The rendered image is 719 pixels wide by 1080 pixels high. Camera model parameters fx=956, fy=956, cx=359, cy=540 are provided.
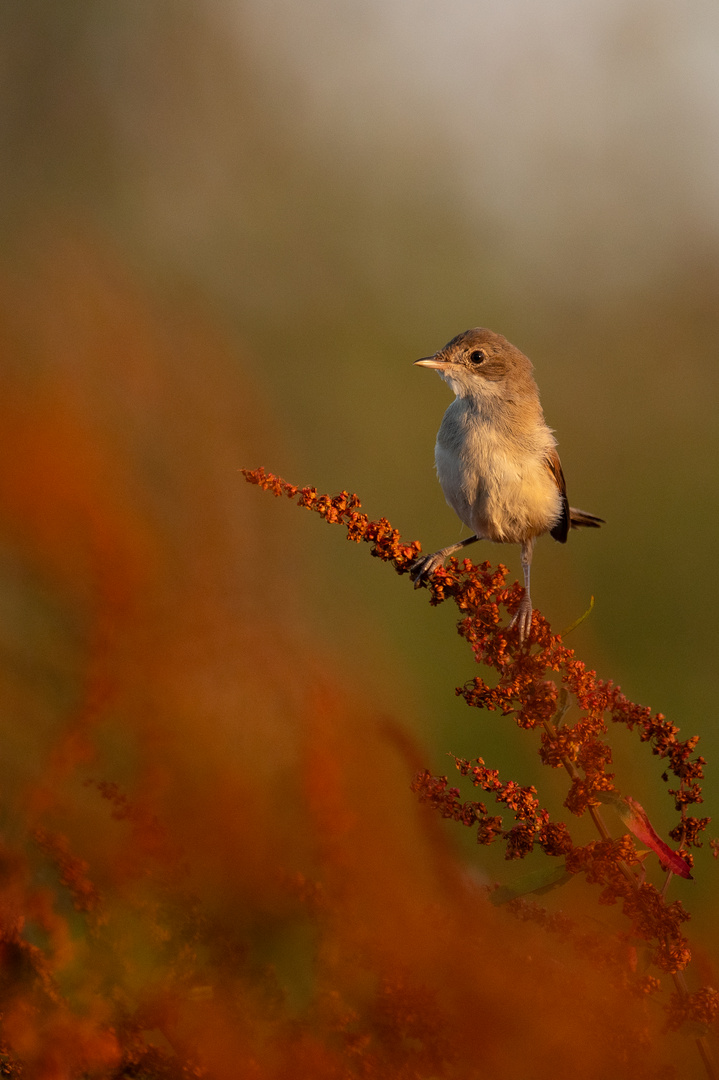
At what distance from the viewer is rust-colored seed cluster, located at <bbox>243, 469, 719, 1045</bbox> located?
5.38 ft

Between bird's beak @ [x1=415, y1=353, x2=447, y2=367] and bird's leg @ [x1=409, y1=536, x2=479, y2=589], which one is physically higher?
bird's beak @ [x1=415, y1=353, x2=447, y2=367]

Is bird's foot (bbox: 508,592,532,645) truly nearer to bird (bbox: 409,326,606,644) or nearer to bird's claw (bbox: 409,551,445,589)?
bird's claw (bbox: 409,551,445,589)

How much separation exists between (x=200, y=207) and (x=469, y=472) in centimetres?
627

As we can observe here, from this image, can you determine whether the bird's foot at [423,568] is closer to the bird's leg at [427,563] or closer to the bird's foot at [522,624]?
the bird's leg at [427,563]

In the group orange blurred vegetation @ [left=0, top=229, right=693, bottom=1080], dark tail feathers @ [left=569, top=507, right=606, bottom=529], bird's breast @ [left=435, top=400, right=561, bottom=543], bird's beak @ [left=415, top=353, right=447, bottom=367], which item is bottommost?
orange blurred vegetation @ [left=0, top=229, right=693, bottom=1080]

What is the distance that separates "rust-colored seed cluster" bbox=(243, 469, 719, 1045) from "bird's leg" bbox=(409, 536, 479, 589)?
195 millimetres

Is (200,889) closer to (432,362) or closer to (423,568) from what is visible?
(423,568)

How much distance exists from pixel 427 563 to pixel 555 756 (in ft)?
5.48

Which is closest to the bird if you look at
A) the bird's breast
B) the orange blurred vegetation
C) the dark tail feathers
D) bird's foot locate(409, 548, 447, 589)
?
the bird's breast

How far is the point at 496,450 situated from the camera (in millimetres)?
4320

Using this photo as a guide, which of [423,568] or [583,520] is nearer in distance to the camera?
[423,568]

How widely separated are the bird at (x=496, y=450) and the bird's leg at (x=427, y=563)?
0.03 metres

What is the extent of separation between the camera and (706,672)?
4.78 m

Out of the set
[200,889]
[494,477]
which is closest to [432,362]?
[494,477]
